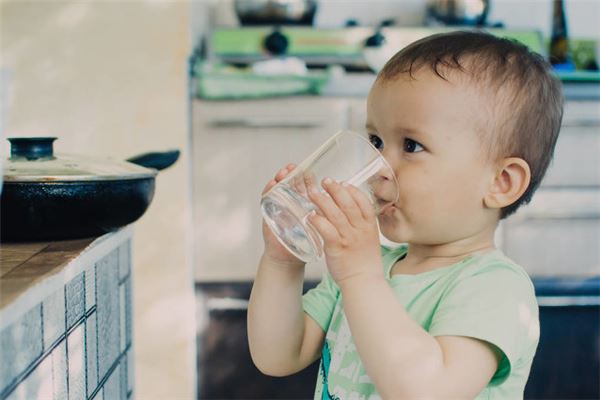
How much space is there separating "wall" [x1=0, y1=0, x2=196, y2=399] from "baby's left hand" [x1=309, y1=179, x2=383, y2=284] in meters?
1.49

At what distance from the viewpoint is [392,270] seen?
100 centimetres

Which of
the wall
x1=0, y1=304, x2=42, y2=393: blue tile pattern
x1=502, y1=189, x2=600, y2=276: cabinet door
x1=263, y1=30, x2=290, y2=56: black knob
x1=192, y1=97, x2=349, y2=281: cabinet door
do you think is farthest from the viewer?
x1=263, y1=30, x2=290, y2=56: black knob

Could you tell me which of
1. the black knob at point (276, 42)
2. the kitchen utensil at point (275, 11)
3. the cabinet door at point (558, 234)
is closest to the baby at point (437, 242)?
the cabinet door at point (558, 234)

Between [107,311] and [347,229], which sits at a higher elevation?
[347,229]

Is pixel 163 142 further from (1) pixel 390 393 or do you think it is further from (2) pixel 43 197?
(1) pixel 390 393

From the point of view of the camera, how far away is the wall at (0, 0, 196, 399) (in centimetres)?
220

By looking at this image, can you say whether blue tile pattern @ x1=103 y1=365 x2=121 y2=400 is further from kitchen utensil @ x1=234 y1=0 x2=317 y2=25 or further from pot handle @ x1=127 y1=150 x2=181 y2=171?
kitchen utensil @ x1=234 y1=0 x2=317 y2=25

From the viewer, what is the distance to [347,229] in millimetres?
804

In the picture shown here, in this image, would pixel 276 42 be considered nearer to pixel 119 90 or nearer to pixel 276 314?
pixel 119 90

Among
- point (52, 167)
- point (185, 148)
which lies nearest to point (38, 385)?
point (52, 167)

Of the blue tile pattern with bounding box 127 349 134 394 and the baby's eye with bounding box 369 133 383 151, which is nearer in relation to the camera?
the baby's eye with bounding box 369 133 383 151

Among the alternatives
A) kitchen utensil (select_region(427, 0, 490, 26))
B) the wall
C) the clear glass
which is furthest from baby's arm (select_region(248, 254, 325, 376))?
kitchen utensil (select_region(427, 0, 490, 26))

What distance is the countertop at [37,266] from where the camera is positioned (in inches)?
24.4

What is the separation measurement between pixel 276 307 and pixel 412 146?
0.89 feet
